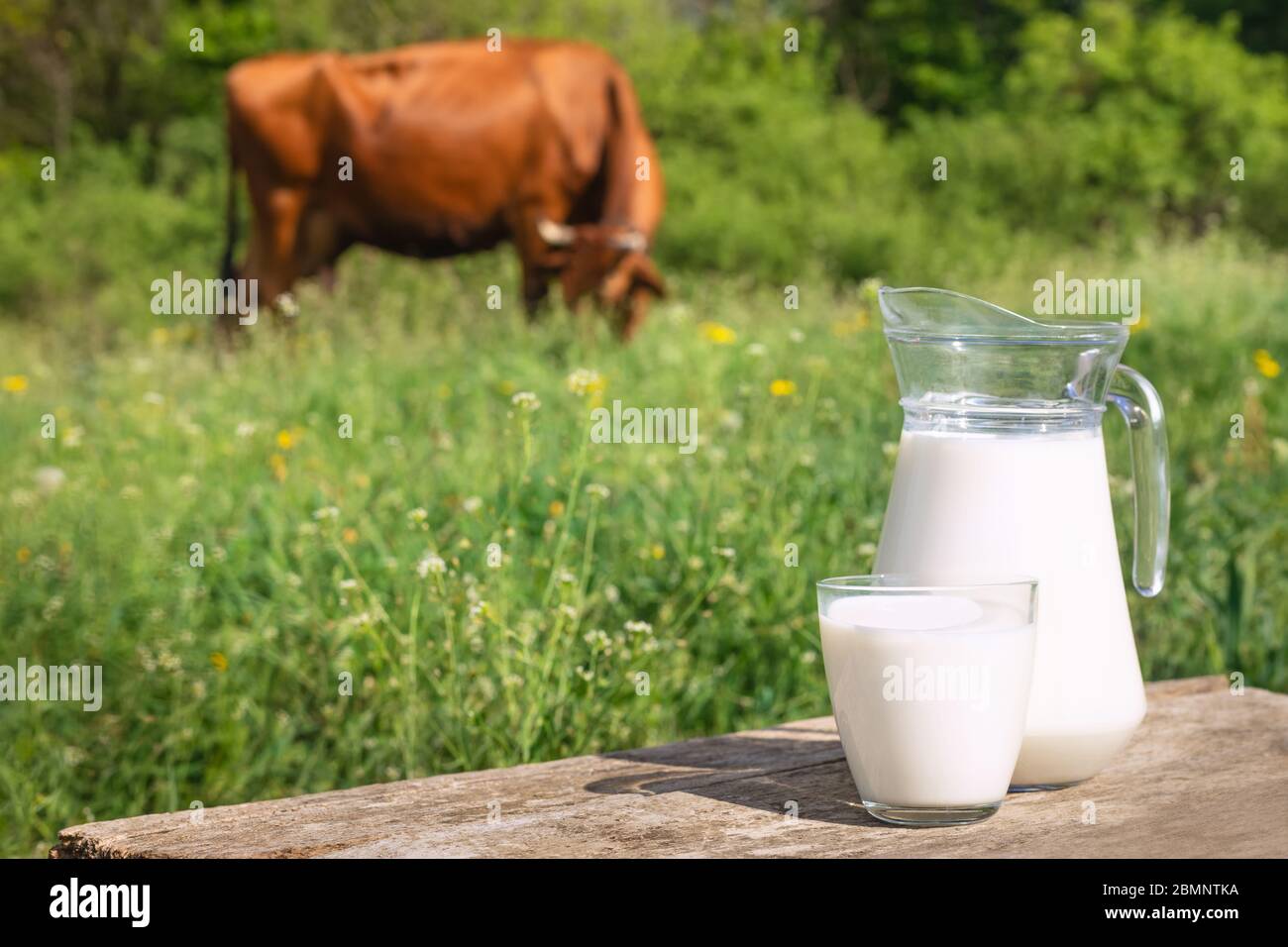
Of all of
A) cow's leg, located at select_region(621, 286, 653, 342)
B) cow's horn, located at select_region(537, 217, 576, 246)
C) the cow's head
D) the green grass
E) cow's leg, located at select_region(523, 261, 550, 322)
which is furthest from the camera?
cow's leg, located at select_region(523, 261, 550, 322)

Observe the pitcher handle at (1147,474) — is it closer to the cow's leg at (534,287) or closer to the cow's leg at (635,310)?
the cow's leg at (635,310)

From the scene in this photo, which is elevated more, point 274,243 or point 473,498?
point 274,243

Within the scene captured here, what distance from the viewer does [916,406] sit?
136 centimetres

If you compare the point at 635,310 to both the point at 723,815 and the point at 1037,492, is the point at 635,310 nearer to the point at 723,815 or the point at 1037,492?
the point at 1037,492

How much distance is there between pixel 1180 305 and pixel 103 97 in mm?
12379

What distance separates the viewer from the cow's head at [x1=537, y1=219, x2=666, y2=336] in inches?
328

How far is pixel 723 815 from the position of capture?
3.95 feet

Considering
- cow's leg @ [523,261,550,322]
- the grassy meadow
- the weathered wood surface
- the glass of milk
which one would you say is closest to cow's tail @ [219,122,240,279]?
the grassy meadow

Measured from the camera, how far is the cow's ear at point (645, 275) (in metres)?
8.45

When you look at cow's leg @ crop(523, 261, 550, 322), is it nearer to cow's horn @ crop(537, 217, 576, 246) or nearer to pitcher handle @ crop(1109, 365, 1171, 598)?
cow's horn @ crop(537, 217, 576, 246)

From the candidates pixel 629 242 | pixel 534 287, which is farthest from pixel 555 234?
pixel 629 242

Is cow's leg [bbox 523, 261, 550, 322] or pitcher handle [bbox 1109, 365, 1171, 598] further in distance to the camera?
cow's leg [bbox 523, 261, 550, 322]

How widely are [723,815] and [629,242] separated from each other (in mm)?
7430

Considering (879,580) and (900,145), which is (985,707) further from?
(900,145)
